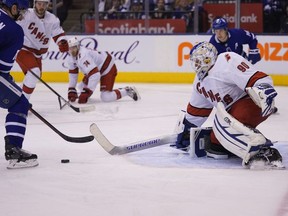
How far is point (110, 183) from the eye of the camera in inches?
152

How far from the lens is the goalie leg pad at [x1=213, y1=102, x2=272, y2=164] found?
13.4 feet

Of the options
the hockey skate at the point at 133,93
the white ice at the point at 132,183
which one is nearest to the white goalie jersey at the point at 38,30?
the hockey skate at the point at 133,93

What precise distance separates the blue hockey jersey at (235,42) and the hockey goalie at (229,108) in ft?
6.17

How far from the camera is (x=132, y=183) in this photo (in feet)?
12.6

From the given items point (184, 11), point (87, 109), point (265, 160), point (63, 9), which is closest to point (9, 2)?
point (265, 160)

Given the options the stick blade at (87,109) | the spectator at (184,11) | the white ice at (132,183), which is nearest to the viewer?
the white ice at (132,183)

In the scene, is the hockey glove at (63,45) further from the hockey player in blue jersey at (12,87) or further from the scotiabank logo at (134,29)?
the hockey player in blue jersey at (12,87)

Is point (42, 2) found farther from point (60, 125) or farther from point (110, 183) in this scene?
point (110, 183)

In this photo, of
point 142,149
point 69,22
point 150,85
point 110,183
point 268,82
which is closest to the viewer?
point 110,183

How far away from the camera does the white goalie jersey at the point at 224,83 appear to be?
4.20 metres

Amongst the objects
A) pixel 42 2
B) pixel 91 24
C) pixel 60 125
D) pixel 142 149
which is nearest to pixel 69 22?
pixel 91 24

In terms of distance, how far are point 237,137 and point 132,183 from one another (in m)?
0.69

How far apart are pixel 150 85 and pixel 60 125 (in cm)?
340

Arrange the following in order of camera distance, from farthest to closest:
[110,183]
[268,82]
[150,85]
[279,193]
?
[150,85], [268,82], [110,183], [279,193]
